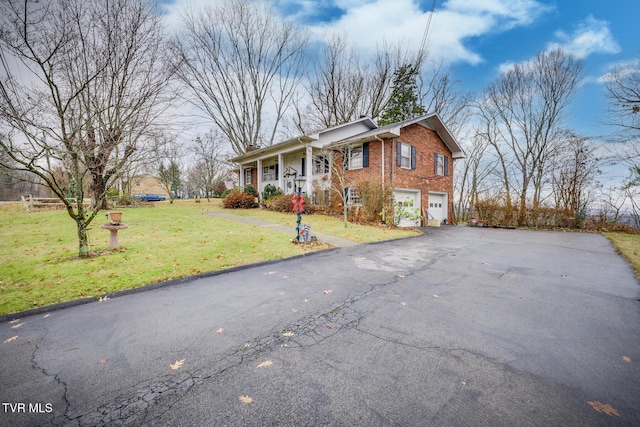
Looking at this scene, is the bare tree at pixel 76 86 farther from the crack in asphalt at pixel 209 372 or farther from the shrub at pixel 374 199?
the shrub at pixel 374 199

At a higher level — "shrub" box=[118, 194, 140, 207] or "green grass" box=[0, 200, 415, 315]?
"shrub" box=[118, 194, 140, 207]

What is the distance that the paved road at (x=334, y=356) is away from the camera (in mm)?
1798

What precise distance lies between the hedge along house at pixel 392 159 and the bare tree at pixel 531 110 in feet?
21.7

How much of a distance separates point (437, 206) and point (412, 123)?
615 centimetres

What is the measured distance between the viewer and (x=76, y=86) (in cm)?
707

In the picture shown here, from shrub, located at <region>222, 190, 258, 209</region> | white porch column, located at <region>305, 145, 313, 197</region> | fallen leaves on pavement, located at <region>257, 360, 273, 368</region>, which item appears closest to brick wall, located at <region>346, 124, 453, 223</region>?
white porch column, located at <region>305, 145, 313, 197</region>

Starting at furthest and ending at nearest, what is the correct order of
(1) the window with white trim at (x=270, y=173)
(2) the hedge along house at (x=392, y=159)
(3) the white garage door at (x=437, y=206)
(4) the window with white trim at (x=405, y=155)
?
(1) the window with white trim at (x=270, y=173)
(3) the white garage door at (x=437, y=206)
(4) the window with white trim at (x=405, y=155)
(2) the hedge along house at (x=392, y=159)

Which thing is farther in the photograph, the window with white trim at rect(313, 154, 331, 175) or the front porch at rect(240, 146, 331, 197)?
the window with white trim at rect(313, 154, 331, 175)

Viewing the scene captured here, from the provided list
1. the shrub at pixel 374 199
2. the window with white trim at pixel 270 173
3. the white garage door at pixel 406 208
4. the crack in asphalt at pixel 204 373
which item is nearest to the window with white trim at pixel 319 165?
the shrub at pixel 374 199

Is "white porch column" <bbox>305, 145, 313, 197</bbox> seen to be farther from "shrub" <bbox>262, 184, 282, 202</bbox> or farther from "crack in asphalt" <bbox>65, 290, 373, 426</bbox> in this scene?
"crack in asphalt" <bbox>65, 290, 373, 426</bbox>

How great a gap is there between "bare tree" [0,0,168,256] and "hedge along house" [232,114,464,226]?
6642 millimetres

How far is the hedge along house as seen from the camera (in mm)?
13852

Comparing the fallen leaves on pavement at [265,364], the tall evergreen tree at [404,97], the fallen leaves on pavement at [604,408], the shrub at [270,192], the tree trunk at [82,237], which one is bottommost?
the fallen leaves on pavement at [604,408]

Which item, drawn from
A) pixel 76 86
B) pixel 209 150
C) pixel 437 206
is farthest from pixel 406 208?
pixel 209 150
